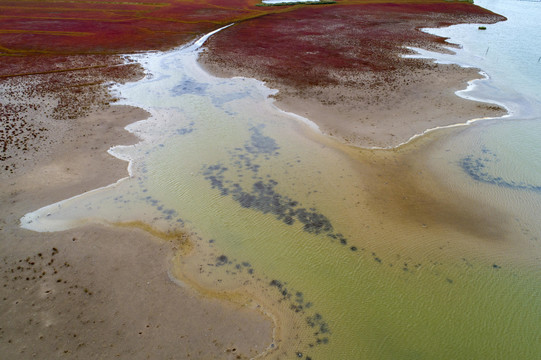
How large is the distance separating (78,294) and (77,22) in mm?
74416

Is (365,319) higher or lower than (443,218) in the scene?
lower

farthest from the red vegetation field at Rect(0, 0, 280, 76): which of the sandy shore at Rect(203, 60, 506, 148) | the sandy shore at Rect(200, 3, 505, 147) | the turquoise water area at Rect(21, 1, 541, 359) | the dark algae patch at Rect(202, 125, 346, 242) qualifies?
the dark algae patch at Rect(202, 125, 346, 242)

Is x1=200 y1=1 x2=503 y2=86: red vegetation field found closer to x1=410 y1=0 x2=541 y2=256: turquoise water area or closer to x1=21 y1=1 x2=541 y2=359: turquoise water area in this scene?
x1=410 y1=0 x2=541 y2=256: turquoise water area

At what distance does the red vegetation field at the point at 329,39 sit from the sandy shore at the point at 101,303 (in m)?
29.9

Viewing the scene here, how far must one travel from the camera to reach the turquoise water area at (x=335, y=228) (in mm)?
14258

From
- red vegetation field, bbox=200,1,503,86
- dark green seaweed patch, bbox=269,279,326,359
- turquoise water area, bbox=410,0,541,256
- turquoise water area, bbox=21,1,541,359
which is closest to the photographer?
dark green seaweed patch, bbox=269,279,326,359

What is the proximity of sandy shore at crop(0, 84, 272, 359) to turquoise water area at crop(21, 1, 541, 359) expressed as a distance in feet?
3.90

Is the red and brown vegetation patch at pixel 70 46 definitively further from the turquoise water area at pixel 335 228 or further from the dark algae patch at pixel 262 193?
the dark algae patch at pixel 262 193

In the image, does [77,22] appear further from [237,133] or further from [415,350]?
[415,350]

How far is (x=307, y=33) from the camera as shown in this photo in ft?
209

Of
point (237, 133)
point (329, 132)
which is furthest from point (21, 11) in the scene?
point (329, 132)

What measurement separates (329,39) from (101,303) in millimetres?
58585

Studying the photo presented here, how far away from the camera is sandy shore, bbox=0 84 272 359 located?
13.3 metres

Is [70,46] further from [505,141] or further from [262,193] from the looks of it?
[505,141]
